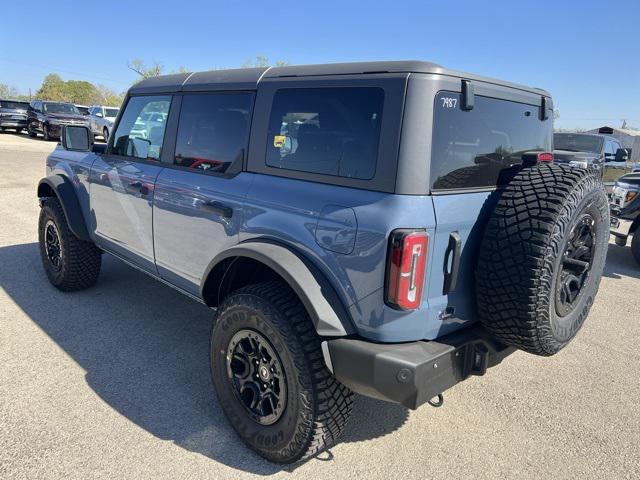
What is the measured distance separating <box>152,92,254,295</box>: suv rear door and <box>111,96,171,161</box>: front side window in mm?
219

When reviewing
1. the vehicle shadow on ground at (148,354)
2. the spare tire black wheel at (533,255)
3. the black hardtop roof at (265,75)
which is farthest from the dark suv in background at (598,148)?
the vehicle shadow on ground at (148,354)

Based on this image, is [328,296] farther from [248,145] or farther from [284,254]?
[248,145]

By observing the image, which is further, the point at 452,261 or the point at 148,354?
the point at 148,354

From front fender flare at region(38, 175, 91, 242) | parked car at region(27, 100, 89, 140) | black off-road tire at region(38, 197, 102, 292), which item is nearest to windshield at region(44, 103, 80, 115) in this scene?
parked car at region(27, 100, 89, 140)

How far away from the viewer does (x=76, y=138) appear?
4.22 meters

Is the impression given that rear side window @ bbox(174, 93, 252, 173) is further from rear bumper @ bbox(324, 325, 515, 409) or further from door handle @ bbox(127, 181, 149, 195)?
rear bumper @ bbox(324, 325, 515, 409)

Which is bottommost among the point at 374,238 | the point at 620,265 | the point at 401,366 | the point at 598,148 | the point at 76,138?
A: the point at 620,265

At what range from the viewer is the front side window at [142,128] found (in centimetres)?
342

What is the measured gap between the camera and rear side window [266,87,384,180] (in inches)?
84.7

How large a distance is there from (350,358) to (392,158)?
0.88 meters

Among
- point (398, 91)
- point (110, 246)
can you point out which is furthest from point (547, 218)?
point (110, 246)

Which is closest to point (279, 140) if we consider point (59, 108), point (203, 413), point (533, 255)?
point (533, 255)

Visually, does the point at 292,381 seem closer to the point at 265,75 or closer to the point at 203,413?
the point at 203,413

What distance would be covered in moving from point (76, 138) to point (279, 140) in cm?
256
